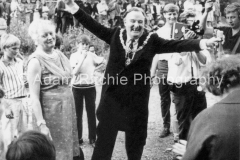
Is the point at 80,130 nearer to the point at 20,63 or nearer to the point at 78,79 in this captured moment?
the point at 78,79

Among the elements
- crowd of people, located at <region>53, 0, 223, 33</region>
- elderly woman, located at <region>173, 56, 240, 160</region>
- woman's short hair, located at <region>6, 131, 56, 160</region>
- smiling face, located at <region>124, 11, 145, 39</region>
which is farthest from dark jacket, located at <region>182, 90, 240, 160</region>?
crowd of people, located at <region>53, 0, 223, 33</region>

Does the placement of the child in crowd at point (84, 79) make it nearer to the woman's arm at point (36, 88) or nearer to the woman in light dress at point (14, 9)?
the woman's arm at point (36, 88)

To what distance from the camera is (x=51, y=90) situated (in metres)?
3.81

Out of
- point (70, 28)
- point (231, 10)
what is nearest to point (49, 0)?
point (70, 28)

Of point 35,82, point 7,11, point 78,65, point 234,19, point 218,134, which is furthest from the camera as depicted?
point 7,11

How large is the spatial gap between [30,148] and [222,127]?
3.28 feet

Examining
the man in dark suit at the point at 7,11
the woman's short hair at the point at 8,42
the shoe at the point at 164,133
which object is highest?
the man in dark suit at the point at 7,11

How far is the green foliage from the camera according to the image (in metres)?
11.6

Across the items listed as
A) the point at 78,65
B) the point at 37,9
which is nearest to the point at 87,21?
the point at 78,65

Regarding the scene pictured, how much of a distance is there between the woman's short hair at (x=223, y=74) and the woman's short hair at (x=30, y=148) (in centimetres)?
98

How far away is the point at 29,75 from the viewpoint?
3650 mm

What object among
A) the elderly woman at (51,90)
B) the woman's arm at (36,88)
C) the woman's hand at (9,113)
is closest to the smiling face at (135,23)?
the elderly woman at (51,90)

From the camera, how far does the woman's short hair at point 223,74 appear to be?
7.55ft

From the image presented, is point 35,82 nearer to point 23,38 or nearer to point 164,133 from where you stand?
point 164,133
